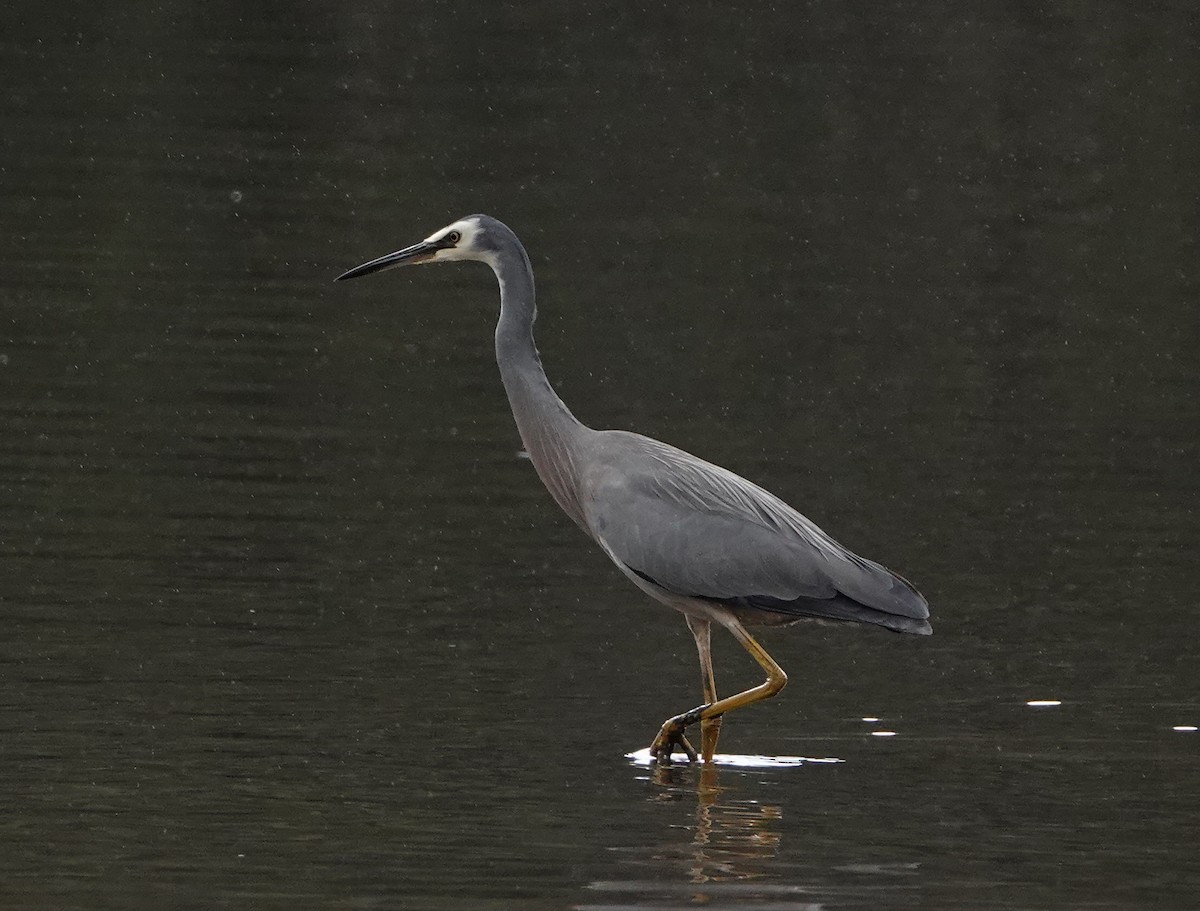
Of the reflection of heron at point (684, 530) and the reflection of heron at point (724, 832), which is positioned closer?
the reflection of heron at point (724, 832)

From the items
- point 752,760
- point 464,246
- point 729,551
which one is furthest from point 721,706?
point 464,246

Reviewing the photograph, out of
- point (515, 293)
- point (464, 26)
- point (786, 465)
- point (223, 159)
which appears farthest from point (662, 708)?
point (464, 26)

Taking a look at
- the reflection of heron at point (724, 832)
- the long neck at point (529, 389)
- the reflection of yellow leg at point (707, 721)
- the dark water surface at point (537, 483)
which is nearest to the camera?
the reflection of heron at point (724, 832)

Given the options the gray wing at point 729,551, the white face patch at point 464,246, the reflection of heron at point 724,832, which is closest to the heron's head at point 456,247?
the white face patch at point 464,246

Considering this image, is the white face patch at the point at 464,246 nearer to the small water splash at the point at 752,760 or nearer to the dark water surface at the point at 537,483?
the dark water surface at the point at 537,483

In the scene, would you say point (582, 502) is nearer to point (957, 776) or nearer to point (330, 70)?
point (957, 776)

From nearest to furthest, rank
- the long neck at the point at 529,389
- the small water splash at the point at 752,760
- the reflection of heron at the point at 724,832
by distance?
the reflection of heron at the point at 724,832, the small water splash at the point at 752,760, the long neck at the point at 529,389

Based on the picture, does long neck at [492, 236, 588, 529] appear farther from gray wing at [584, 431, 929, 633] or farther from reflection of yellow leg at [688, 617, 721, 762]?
reflection of yellow leg at [688, 617, 721, 762]

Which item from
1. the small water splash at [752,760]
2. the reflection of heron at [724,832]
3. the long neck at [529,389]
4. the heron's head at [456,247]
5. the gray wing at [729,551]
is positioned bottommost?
the reflection of heron at [724,832]

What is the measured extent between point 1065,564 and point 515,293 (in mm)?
4235

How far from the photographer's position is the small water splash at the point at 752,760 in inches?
416

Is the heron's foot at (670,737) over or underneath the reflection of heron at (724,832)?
over

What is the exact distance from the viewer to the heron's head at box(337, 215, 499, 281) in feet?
38.3

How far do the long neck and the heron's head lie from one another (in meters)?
0.09
